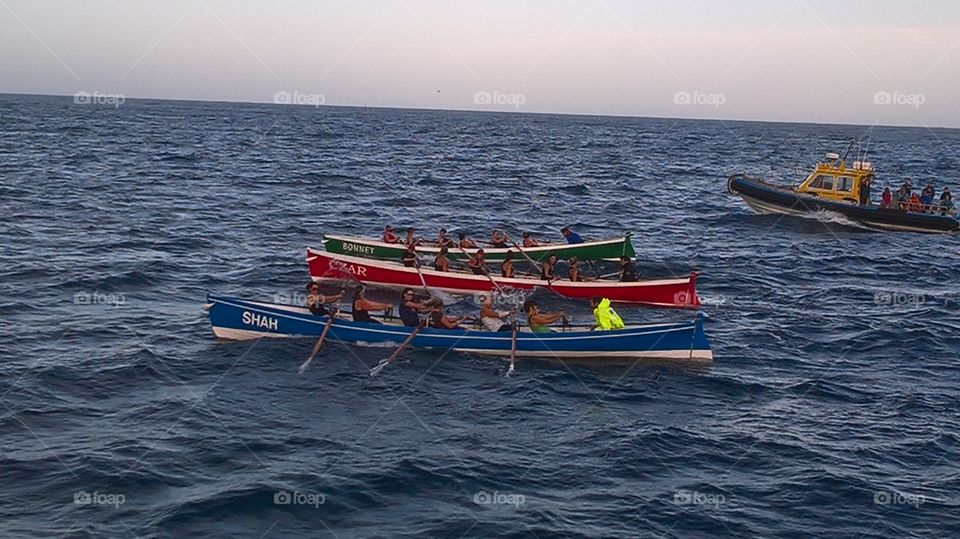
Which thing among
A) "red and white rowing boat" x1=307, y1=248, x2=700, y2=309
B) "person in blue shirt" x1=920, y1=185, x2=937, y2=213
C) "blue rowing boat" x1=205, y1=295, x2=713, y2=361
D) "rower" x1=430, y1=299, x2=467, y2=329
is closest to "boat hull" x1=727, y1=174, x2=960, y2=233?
"person in blue shirt" x1=920, y1=185, x2=937, y2=213

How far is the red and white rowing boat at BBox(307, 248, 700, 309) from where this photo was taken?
26.3 metres

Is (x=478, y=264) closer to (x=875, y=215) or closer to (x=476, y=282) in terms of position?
(x=476, y=282)

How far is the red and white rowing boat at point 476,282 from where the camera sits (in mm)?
26328

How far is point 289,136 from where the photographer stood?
365 ft

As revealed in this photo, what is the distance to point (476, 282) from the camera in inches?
1067

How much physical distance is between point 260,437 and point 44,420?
4.14 meters

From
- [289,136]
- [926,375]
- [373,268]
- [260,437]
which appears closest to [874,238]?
[926,375]

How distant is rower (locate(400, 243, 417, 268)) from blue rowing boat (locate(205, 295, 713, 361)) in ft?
19.7

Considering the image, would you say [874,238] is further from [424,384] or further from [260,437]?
[260,437]

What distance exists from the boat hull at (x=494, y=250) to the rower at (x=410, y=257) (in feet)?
4.00

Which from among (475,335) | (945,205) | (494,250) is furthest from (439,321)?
(945,205)

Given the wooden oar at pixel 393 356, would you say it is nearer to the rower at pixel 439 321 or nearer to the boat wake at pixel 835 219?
the rower at pixel 439 321

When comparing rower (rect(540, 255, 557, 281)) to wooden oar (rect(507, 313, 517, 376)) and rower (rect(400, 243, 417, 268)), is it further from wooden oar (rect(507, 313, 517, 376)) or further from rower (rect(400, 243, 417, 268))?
wooden oar (rect(507, 313, 517, 376))

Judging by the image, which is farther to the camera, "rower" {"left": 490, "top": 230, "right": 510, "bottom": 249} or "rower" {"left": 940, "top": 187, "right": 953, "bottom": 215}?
"rower" {"left": 940, "top": 187, "right": 953, "bottom": 215}
